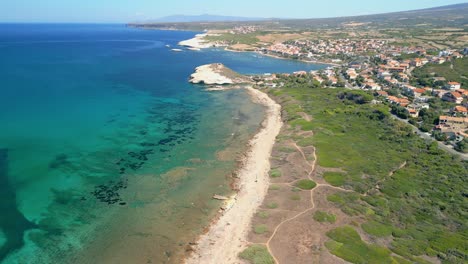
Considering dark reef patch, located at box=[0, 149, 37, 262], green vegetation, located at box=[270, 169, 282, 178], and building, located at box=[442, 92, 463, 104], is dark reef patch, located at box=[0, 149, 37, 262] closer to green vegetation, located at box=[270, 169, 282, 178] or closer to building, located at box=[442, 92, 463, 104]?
green vegetation, located at box=[270, 169, 282, 178]

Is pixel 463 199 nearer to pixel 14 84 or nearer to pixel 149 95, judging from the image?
pixel 149 95

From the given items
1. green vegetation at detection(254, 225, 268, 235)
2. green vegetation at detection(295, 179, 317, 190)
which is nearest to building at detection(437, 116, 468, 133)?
green vegetation at detection(295, 179, 317, 190)

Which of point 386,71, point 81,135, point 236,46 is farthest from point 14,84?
point 236,46

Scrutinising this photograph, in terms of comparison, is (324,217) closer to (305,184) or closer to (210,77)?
(305,184)

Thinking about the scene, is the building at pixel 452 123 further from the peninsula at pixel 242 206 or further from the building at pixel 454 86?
the peninsula at pixel 242 206

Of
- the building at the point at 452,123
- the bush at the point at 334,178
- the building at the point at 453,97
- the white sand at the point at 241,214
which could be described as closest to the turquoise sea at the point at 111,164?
the white sand at the point at 241,214

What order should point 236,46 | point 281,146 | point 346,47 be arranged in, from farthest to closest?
point 236,46, point 346,47, point 281,146
